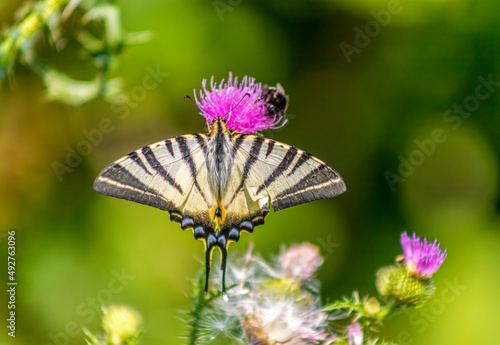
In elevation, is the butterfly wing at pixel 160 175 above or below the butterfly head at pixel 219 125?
below

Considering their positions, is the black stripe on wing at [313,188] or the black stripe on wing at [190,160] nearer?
the black stripe on wing at [313,188]

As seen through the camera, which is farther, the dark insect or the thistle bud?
the dark insect

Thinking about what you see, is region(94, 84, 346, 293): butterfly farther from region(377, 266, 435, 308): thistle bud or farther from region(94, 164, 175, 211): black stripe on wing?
region(377, 266, 435, 308): thistle bud

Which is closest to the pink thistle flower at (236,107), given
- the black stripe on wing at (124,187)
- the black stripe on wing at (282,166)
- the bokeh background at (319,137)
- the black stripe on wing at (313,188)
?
the black stripe on wing at (282,166)

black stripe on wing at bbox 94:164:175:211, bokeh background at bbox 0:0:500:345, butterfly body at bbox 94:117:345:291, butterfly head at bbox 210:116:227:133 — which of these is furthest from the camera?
bokeh background at bbox 0:0:500:345

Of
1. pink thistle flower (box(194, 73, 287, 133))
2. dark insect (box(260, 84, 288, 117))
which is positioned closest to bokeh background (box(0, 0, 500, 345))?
dark insect (box(260, 84, 288, 117))

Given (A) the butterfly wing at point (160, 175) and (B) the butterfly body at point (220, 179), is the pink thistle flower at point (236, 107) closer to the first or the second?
(B) the butterfly body at point (220, 179)
